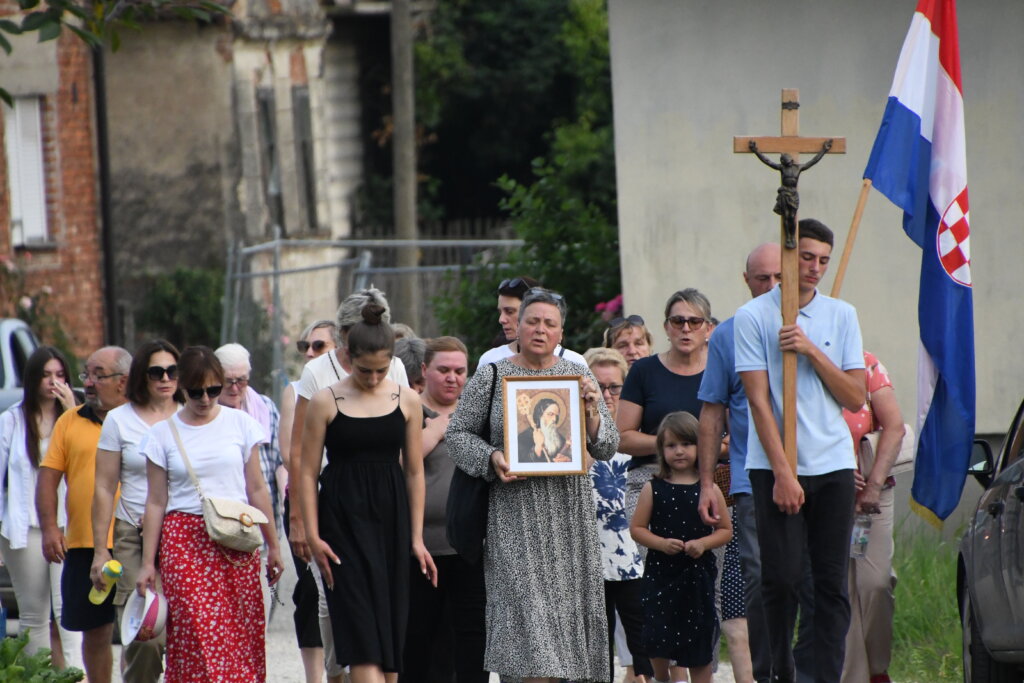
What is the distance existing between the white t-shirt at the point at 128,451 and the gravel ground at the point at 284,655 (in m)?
1.82

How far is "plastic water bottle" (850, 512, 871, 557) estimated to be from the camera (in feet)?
26.9

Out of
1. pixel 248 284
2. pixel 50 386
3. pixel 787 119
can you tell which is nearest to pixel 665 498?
pixel 787 119

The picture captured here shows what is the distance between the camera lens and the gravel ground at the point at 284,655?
9758 mm

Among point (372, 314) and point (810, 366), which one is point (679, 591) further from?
point (372, 314)

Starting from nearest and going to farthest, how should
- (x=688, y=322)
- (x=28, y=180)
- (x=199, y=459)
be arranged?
1. (x=199, y=459)
2. (x=688, y=322)
3. (x=28, y=180)

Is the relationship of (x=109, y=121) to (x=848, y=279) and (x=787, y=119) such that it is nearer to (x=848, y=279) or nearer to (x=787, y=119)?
(x=848, y=279)

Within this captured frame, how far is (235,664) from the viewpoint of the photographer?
7898 mm

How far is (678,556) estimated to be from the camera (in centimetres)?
827

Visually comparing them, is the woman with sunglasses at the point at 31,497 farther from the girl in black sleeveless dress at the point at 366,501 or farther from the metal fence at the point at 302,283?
the metal fence at the point at 302,283

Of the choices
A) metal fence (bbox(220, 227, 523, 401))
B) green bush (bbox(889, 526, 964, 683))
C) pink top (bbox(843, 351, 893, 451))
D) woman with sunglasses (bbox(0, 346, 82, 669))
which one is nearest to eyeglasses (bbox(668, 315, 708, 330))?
pink top (bbox(843, 351, 893, 451))

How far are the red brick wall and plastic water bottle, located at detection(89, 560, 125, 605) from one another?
52.8ft

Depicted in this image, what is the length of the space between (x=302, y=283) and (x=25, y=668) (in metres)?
19.7

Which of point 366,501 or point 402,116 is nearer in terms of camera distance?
point 366,501

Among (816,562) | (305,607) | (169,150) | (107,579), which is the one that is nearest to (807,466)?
(816,562)
